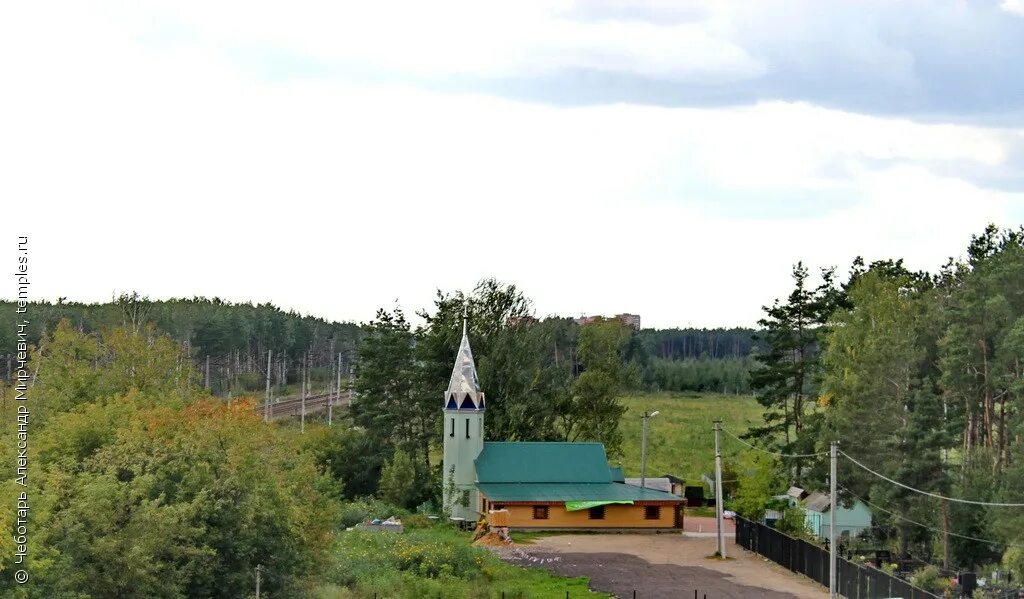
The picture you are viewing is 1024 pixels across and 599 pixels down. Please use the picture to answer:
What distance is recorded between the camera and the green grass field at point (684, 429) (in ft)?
266

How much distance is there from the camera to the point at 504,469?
198ft

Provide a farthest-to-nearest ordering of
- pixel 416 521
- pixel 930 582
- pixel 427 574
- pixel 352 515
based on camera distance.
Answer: pixel 416 521 < pixel 352 515 < pixel 427 574 < pixel 930 582

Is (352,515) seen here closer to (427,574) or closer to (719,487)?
(427,574)

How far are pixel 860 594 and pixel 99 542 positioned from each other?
23323 millimetres

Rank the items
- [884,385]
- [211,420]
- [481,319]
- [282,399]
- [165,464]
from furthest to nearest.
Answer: [282,399] → [481,319] → [884,385] → [211,420] → [165,464]

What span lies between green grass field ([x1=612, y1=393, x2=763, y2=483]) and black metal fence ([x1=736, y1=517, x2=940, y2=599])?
2153 cm

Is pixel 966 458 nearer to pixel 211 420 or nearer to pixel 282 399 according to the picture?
pixel 211 420

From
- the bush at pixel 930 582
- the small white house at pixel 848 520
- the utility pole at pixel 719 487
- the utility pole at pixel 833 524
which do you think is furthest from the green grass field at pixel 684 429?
the utility pole at pixel 833 524

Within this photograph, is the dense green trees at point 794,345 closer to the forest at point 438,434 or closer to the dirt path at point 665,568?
the forest at point 438,434

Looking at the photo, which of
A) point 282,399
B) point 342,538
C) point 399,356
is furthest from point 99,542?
point 282,399

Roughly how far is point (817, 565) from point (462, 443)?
22150mm

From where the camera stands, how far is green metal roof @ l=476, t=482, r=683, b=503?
57.1m

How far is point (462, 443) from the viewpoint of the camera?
61.0m

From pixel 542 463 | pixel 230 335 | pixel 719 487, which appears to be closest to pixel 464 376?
pixel 542 463
